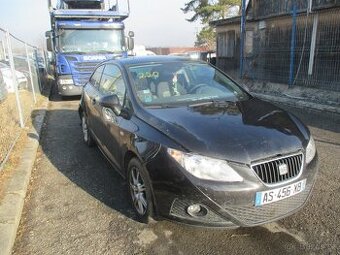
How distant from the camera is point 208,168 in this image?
2.96 metres

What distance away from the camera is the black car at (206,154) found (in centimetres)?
295

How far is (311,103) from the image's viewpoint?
32.3 ft

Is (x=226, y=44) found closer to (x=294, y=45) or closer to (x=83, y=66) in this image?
(x=294, y=45)

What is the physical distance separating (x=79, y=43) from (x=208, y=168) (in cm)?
1048

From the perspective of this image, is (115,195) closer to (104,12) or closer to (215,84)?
(215,84)

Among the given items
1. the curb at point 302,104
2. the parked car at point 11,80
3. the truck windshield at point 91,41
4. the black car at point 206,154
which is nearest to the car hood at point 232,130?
the black car at point 206,154

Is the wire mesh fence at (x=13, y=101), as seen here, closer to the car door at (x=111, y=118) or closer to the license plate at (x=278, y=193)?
the car door at (x=111, y=118)

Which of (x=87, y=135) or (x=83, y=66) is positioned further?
(x=83, y=66)

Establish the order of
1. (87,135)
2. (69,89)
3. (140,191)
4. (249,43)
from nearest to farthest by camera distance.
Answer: (140,191) → (87,135) → (69,89) → (249,43)

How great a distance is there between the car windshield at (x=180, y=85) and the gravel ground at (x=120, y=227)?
1290 mm

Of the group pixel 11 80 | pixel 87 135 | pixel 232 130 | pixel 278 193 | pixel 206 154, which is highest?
pixel 232 130

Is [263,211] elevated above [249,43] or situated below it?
below

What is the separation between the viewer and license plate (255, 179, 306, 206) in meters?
2.97

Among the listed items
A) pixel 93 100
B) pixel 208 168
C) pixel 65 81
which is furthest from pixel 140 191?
pixel 65 81
